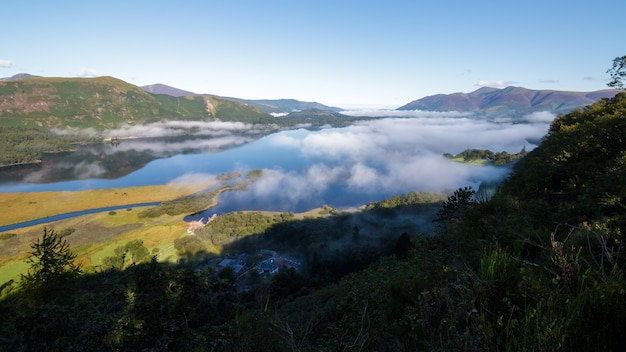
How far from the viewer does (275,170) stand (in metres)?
110

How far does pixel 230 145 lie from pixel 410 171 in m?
104

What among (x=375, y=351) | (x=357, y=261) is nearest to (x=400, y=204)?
(x=357, y=261)

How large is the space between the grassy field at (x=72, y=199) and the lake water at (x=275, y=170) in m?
8.59

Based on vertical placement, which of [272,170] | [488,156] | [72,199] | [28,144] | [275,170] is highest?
[28,144]

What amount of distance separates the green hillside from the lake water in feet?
92.7

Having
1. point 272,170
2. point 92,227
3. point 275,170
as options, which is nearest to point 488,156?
point 275,170

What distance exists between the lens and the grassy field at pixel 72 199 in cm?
5284

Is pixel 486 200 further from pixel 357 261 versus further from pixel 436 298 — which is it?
pixel 357 261

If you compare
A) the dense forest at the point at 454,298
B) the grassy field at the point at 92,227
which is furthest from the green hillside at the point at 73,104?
the dense forest at the point at 454,298

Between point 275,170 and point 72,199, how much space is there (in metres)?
61.4

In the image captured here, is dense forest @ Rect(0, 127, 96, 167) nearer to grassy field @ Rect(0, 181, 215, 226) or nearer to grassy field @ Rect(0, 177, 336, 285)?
grassy field @ Rect(0, 181, 215, 226)

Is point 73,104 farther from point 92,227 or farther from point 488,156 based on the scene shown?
point 488,156

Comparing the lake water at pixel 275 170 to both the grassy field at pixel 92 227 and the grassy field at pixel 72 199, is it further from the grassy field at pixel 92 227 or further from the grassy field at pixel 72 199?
the grassy field at pixel 92 227

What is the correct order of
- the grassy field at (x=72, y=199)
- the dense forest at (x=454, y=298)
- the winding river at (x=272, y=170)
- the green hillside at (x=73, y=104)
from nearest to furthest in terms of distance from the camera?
the dense forest at (x=454, y=298), the grassy field at (x=72, y=199), the winding river at (x=272, y=170), the green hillside at (x=73, y=104)
